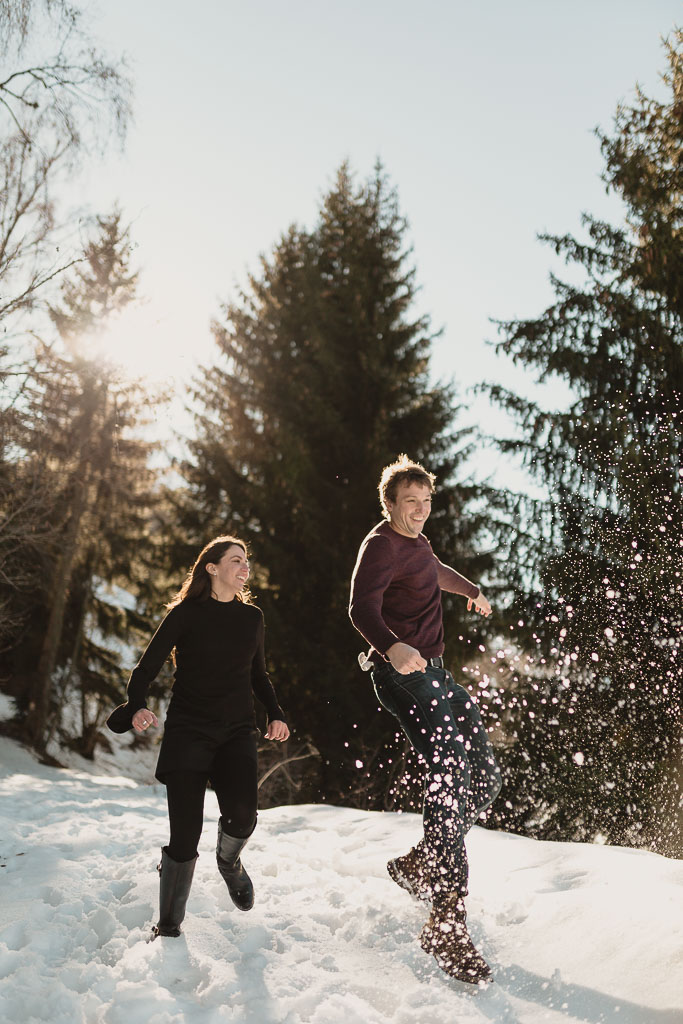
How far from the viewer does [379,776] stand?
501 inches

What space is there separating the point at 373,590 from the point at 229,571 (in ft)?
2.51

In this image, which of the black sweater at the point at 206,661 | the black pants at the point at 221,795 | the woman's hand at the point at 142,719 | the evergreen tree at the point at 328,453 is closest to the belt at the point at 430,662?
the black sweater at the point at 206,661

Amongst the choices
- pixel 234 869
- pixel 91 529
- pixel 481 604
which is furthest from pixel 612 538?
pixel 91 529

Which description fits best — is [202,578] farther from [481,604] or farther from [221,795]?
[481,604]

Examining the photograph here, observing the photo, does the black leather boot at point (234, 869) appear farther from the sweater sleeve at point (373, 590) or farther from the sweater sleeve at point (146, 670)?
the sweater sleeve at point (373, 590)

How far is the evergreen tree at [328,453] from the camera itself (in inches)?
533

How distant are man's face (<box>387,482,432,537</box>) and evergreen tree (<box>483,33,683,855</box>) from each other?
5.24m

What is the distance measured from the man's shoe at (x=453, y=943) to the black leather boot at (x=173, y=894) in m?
1.13

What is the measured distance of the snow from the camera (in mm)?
3104

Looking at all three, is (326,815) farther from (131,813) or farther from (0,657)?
(0,657)

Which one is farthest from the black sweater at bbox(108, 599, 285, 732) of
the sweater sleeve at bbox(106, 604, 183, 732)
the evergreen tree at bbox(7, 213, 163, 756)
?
the evergreen tree at bbox(7, 213, 163, 756)

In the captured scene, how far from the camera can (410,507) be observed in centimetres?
421

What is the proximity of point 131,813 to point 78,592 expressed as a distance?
1057 centimetres

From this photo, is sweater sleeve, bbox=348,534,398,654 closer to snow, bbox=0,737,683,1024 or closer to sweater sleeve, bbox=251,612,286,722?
sweater sleeve, bbox=251,612,286,722
